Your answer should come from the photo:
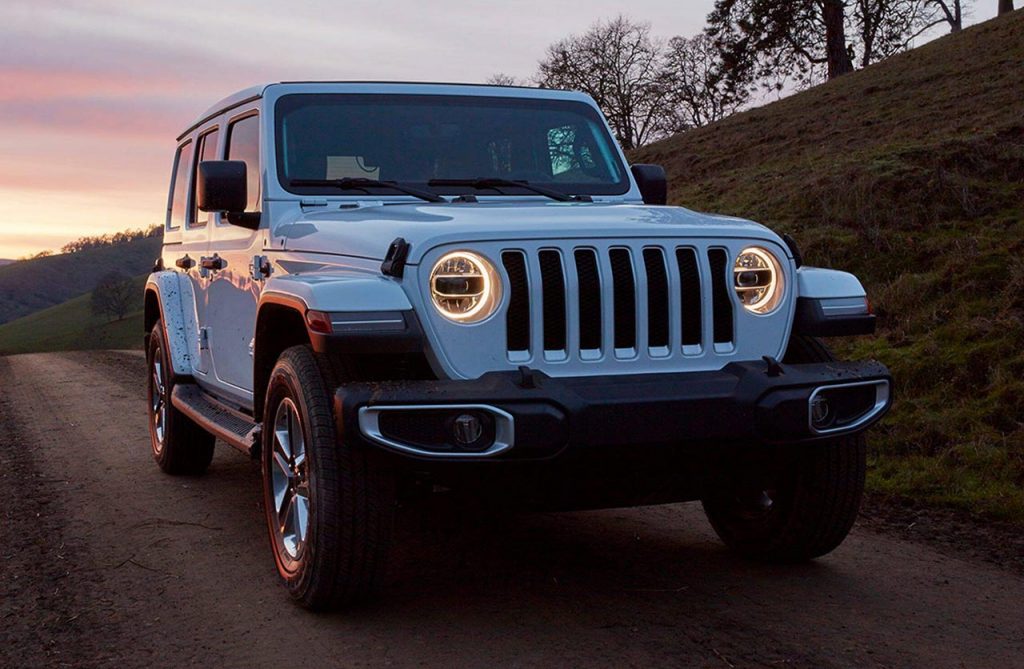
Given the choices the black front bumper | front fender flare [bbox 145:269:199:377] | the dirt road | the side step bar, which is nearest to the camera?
the black front bumper

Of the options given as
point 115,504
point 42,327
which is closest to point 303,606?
point 115,504

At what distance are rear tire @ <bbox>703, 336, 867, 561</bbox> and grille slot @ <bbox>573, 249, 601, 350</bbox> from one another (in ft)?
2.57

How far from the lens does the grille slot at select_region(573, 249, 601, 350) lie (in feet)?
13.1

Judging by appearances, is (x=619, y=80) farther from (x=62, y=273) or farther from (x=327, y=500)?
(x=62, y=273)

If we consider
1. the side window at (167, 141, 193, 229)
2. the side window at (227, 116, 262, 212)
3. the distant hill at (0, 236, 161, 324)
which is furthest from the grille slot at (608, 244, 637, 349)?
the distant hill at (0, 236, 161, 324)

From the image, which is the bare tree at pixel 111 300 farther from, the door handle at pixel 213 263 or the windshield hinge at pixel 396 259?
the windshield hinge at pixel 396 259

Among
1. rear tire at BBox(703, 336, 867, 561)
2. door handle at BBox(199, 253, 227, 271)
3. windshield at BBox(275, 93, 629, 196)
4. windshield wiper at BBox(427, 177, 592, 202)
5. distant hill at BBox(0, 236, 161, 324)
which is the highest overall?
distant hill at BBox(0, 236, 161, 324)

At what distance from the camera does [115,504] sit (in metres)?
6.33

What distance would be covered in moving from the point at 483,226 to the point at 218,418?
2352mm

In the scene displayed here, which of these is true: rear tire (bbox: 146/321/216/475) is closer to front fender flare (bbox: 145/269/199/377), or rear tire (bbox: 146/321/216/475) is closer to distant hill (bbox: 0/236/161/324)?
front fender flare (bbox: 145/269/199/377)

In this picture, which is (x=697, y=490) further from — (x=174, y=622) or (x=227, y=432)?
(x=227, y=432)

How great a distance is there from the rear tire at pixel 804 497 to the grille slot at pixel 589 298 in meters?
0.78

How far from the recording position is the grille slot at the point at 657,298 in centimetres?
408

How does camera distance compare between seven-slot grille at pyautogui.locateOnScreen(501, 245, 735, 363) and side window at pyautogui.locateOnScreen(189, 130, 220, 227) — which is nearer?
seven-slot grille at pyautogui.locateOnScreen(501, 245, 735, 363)
